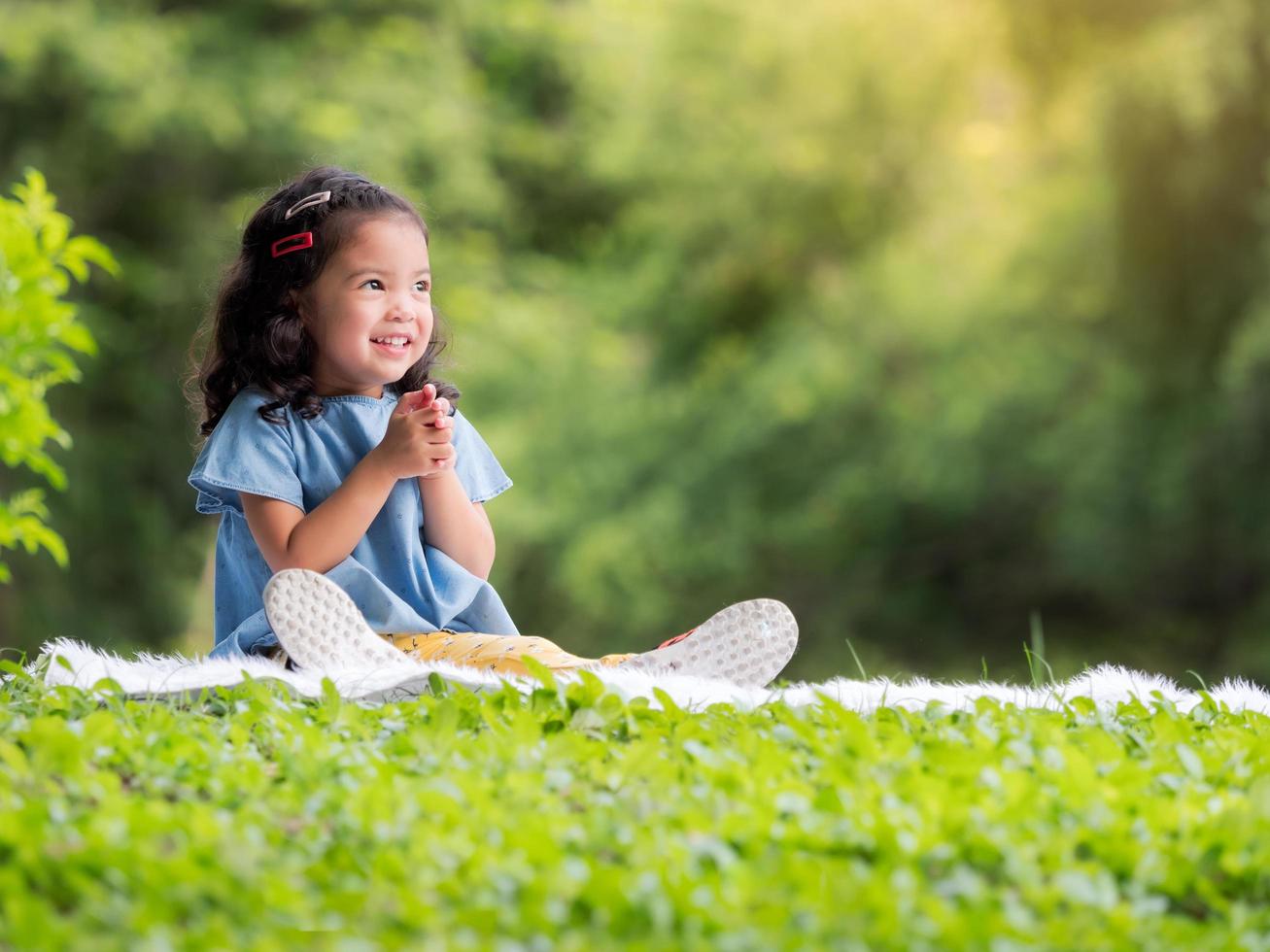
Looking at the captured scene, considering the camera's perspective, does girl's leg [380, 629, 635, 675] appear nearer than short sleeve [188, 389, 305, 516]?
Yes

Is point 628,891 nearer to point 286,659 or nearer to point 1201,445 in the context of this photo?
point 286,659

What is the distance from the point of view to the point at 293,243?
8.20 ft

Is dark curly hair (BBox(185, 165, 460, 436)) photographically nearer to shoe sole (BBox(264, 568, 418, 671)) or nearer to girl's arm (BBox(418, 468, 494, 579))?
girl's arm (BBox(418, 468, 494, 579))

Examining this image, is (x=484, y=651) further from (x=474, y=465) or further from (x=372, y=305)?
(x=372, y=305)

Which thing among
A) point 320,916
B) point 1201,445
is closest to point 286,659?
point 320,916

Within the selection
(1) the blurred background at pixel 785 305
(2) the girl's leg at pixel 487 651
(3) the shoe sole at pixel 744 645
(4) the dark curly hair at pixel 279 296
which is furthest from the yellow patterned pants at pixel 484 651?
(1) the blurred background at pixel 785 305

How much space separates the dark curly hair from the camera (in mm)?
2490

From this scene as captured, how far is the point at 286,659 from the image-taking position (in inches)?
89.4

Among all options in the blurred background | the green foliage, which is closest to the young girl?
the green foliage

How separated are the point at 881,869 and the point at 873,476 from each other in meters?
6.56

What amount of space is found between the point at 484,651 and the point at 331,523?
1.04 ft

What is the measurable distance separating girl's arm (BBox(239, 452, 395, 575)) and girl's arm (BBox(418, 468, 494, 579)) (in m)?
0.20

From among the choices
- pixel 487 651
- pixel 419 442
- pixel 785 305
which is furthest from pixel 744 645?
pixel 785 305

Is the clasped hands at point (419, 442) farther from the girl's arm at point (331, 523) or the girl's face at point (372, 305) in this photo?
the girl's face at point (372, 305)
